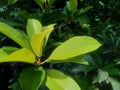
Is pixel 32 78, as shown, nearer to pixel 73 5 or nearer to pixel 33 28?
pixel 33 28

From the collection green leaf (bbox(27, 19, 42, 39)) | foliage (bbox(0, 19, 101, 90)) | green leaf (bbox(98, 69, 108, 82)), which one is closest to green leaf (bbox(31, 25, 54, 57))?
foliage (bbox(0, 19, 101, 90))

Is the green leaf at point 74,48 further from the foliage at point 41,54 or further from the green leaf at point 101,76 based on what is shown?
the green leaf at point 101,76

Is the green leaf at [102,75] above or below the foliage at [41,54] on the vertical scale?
below

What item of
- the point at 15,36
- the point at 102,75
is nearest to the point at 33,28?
the point at 15,36

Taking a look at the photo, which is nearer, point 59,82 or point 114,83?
point 59,82

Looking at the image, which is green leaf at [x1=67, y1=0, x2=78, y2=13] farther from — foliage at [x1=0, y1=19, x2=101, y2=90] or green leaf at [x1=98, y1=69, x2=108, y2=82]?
foliage at [x1=0, y1=19, x2=101, y2=90]

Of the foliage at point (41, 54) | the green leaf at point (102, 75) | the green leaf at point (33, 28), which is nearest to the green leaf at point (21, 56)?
the foliage at point (41, 54)

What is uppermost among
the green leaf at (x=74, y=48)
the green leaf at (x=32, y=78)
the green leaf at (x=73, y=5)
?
the green leaf at (x=74, y=48)
